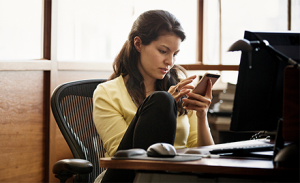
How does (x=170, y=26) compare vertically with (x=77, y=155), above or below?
above

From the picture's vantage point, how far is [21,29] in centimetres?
176

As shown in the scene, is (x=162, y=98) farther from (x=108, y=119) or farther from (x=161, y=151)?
(x=108, y=119)

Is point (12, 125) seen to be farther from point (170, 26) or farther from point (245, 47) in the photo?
point (245, 47)

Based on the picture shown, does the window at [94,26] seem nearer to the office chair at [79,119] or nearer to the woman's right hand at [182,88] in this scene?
the office chair at [79,119]

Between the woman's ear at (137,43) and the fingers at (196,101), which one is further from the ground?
the woman's ear at (137,43)

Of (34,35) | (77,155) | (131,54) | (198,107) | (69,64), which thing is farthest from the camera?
(69,64)

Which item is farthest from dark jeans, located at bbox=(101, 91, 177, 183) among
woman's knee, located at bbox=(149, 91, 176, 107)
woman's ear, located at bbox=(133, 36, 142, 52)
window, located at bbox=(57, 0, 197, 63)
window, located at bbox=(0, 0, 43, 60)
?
window, located at bbox=(57, 0, 197, 63)

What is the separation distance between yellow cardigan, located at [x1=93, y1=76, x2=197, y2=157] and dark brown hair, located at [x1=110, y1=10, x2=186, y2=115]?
1.7 inches

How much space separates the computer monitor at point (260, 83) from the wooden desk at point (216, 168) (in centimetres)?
18

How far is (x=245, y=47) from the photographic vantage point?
2.57 feet

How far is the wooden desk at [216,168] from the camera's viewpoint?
0.63 metres

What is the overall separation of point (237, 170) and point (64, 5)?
161 cm

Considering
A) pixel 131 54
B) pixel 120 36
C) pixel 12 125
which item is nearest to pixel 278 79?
pixel 131 54

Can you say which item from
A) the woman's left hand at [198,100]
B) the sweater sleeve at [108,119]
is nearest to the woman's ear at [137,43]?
the sweater sleeve at [108,119]
